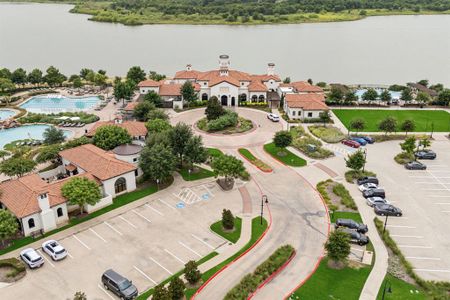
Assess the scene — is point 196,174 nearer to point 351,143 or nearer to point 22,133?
point 351,143

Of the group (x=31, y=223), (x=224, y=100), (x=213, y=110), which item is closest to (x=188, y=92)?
(x=224, y=100)

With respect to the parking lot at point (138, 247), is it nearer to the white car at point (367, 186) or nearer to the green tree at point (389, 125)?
the white car at point (367, 186)

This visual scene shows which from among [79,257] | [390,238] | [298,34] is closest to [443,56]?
[298,34]

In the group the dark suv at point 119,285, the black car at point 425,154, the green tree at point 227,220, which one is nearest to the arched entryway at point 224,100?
the black car at point 425,154

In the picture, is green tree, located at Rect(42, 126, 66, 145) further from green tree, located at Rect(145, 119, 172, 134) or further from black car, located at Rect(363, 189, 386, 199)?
black car, located at Rect(363, 189, 386, 199)

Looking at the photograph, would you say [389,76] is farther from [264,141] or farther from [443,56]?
[264,141]

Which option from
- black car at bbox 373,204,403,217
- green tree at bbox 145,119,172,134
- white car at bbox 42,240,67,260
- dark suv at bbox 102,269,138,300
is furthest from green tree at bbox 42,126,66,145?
black car at bbox 373,204,403,217
